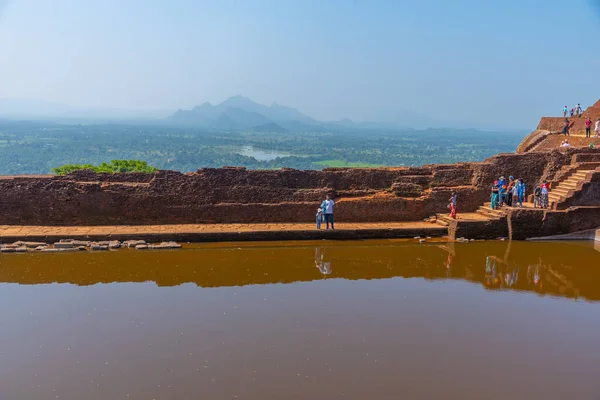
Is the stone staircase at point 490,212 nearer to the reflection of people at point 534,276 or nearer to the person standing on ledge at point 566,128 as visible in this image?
the reflection of people at point 534,276

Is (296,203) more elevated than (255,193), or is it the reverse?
(255,193)

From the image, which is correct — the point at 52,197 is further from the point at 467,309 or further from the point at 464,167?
the point at 464,167

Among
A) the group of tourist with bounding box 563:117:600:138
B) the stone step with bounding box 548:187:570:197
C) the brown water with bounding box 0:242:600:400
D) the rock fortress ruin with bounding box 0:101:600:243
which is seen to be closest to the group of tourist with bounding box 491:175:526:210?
the rock fortress ruin with bounding box 0:101:600:243

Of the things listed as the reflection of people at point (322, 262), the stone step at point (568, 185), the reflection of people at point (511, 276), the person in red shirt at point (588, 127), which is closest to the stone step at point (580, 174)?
the stone step at point (568, 185)

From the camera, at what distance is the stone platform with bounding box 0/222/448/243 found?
12.3 metres

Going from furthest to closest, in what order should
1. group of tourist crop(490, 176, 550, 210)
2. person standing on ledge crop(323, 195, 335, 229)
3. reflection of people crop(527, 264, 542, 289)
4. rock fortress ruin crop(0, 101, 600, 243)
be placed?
1. group of tourist crop(490, 176, 550, 210)
2. person standing on ledge crop(323, 195, 335, 229)
3. rock fortress ruin crop(0, 101, 600, 243)
4. reflection of people crop(527, 264, 542, 289)

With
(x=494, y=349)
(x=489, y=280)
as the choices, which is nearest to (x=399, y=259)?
(x=489, y=280)

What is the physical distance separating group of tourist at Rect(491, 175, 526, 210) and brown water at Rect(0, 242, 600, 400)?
2.63 m

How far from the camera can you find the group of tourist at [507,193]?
1407 cm

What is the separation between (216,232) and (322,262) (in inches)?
116

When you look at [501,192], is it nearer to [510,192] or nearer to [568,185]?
[510,192]

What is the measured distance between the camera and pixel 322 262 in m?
11.1

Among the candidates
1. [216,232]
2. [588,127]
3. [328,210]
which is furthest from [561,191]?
[216,232]

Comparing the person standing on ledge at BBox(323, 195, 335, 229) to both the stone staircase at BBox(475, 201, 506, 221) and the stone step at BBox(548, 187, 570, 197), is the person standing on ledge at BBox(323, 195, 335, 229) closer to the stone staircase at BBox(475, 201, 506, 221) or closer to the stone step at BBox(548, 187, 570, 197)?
the stone staircase at BBox(475, 201, 506, 221)
